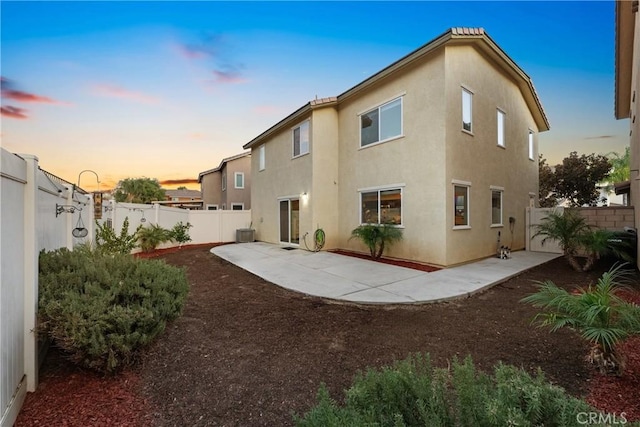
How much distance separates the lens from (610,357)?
280 cm

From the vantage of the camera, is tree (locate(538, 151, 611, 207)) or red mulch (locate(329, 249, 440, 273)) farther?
tree (locate(538, 151, 611, 207))

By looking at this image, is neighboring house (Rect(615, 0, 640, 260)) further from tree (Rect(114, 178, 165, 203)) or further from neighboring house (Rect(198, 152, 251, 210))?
tree (Rect(114, 178, 165, 203))

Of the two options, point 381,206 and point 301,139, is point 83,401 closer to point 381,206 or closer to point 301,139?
point 381,206

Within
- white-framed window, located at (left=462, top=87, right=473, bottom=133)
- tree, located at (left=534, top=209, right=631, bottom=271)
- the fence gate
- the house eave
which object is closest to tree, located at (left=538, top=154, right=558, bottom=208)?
the house eave

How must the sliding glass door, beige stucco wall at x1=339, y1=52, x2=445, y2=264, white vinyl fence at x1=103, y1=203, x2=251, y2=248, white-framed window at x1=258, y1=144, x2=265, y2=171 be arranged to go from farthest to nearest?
white-framed window at x1=258, y1=144, x2=265, y2=171, the sliding glass door, white vinyl fence at x1=103, y1=203, x2=251, y2=248, beige stucco wall at x1=339, y1=52, x2=445, y2=264

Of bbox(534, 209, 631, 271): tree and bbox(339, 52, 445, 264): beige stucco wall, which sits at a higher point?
bbox(339, 52, 445, 264): beige stucco wall

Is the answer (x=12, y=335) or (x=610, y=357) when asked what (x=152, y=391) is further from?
(x=610, y=357)

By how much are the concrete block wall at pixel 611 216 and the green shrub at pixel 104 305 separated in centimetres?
1308

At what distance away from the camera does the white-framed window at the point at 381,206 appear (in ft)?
31.2

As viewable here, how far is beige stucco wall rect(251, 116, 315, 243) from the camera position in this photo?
1199 centimetres

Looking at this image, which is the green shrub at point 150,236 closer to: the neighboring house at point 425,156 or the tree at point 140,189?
the neighboring house at point 425,156

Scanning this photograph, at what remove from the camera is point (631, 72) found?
437 inches

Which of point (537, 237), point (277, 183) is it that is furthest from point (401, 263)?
point (277, 183)

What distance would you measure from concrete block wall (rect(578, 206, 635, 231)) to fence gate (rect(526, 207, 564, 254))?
92cm
